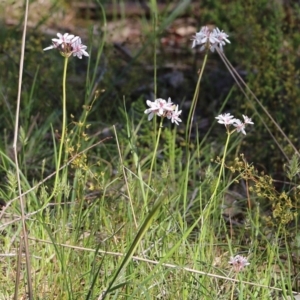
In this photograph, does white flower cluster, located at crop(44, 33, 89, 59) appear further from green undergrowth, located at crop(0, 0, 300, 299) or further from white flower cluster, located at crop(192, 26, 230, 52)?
white flower cluster, located at crop(192, 26, 230, 52)

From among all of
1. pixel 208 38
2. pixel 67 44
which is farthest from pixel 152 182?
pixel 67 44

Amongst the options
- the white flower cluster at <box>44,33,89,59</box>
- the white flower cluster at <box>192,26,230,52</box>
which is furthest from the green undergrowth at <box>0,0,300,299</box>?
the white flower cluster at <box>192,26,230,52</box>

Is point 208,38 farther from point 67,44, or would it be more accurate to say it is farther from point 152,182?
point 152,182

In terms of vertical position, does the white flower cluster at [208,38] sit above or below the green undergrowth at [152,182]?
above

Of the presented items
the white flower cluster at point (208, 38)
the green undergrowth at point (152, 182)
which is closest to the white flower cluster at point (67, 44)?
the green undergrowth at point (152, 182)

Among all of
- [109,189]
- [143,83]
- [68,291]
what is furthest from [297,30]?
[68,291]

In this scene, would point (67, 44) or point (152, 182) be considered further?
point (152, 182)

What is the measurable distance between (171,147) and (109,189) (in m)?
0.37

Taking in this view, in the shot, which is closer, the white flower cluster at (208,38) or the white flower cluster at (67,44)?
the white flower cluster at (67,44)

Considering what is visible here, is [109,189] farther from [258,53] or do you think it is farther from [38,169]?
[258,53]

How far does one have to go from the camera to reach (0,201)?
9.80 feet

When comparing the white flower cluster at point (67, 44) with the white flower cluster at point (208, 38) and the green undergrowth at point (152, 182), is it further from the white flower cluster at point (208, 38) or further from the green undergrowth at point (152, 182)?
the white flower cluster at point (208, 38)

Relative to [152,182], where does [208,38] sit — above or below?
above

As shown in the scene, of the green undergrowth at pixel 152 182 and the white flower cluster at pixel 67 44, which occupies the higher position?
the white flower cluster at pixel 67 44
